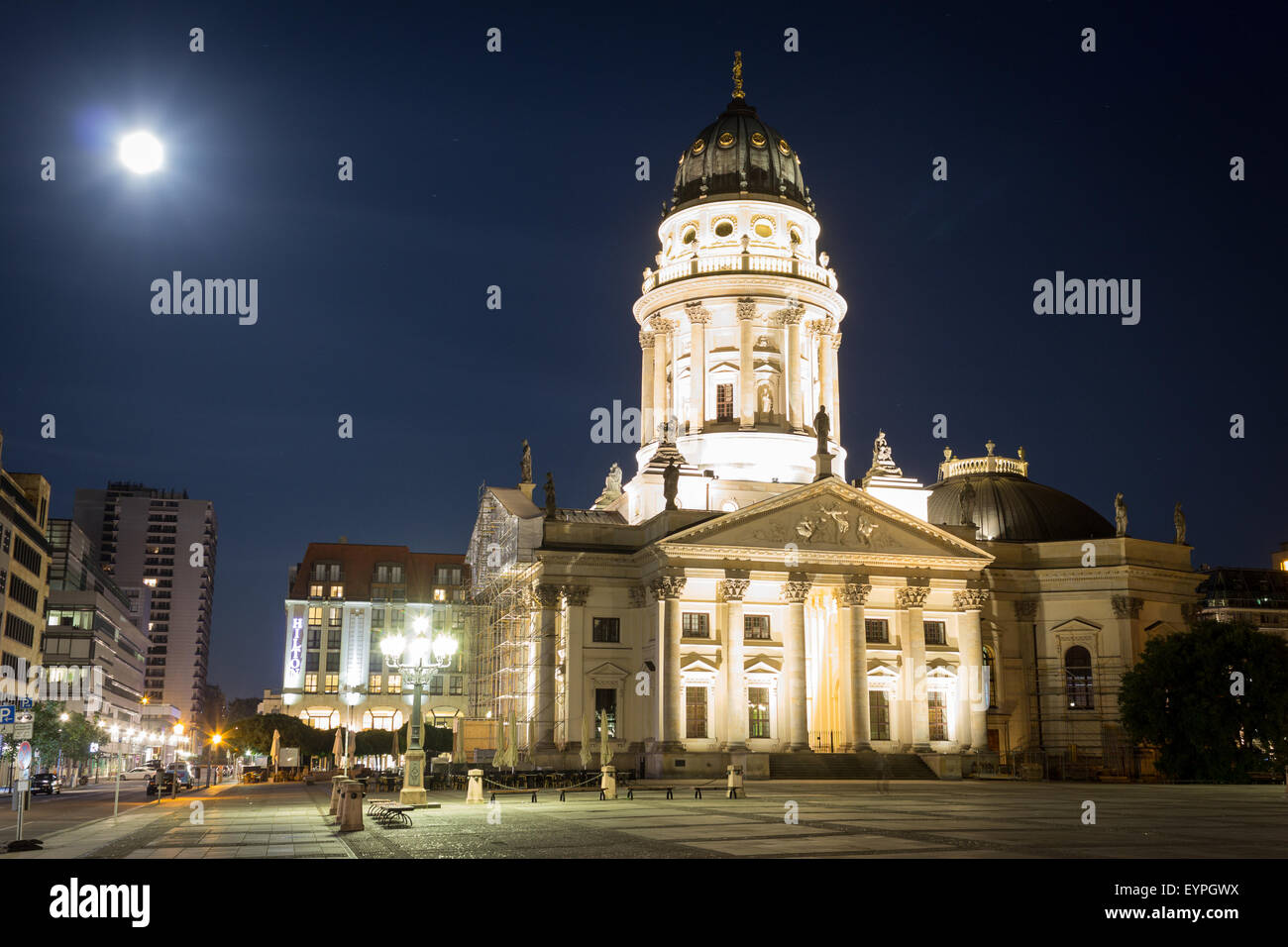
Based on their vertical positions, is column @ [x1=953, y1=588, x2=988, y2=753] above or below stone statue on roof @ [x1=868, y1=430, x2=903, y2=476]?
below

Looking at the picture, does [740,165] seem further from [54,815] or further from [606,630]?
[54,815]

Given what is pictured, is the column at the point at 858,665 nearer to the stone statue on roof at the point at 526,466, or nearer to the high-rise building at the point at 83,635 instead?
the stone statue on roof at the point at 526,466

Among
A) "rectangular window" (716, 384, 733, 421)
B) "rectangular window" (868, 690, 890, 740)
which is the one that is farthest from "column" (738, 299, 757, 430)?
"rectangular window" (868, 690, 890, 740)

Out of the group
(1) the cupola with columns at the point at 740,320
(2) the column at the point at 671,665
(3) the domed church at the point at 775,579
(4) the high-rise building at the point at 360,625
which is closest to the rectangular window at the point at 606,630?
(3) the domed church at the point at 775,579

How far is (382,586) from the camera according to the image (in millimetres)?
139875

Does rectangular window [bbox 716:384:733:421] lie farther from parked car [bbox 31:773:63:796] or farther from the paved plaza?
parked car [bbox 31:773:63:796]

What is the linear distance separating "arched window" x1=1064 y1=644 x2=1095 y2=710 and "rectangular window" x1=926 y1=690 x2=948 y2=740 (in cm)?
1010

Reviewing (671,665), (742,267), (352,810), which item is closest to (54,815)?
(352,810)

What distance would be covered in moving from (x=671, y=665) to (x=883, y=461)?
77.0 feet

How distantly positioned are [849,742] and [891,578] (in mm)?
9592

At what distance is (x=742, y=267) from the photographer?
83.5m

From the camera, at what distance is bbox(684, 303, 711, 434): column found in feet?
272
